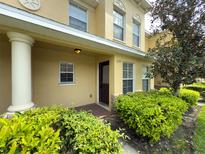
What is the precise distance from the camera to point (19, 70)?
176 inches

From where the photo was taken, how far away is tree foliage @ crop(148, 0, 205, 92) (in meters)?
7.89

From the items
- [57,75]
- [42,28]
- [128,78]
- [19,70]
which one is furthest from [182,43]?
[19,70]

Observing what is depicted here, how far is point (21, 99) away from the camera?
4.54m

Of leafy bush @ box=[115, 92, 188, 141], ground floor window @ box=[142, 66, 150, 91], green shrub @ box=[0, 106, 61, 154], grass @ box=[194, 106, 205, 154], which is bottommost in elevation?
grass @ box=[194, 106, 205, 154]

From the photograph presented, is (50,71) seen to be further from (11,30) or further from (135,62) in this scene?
(135,62)

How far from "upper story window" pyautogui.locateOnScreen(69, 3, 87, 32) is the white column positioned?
14.0 feet

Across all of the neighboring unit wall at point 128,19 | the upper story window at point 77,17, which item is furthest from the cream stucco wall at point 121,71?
the upper story window at point 77,17

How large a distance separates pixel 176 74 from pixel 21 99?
7649mm

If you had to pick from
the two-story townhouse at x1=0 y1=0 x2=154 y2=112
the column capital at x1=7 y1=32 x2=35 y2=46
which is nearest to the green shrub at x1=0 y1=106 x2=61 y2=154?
the two-story townhouse at x1=0 y1=0 x2=154 y2=112

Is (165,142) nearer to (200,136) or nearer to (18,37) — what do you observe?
(200,136)

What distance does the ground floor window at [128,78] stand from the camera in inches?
364

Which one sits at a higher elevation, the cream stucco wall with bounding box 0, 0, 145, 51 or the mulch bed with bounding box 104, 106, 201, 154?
the cream stucco wall with bounding box 0, 0, 145, 51

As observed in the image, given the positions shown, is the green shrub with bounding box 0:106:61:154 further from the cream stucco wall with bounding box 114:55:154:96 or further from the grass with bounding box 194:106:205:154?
the cream stucco wall with bounding box 114:55:154:96

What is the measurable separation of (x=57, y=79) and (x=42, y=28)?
397cm
